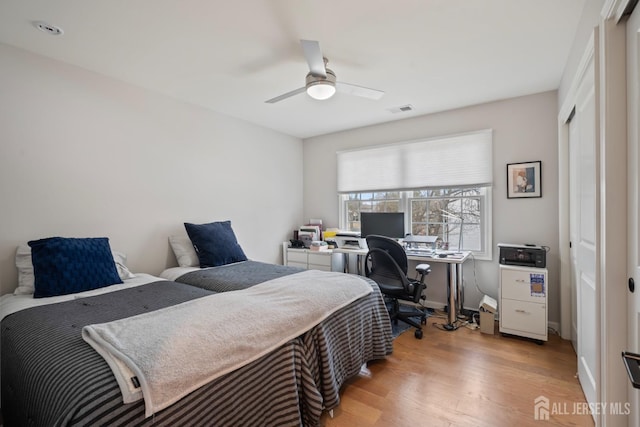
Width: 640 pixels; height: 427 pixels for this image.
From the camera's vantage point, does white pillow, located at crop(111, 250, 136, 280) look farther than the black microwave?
No

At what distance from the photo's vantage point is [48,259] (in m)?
2.01

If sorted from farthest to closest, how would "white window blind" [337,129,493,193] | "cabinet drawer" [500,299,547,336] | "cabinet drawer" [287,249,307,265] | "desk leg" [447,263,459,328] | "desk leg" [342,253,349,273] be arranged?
1. "cabinet drawer" [287,249,307,265]
2. "desk leg" [342,253,349,273]
3. "white window blind" [337,129,493,193]
4. "desk leg" [447,263,459,328]
5. "cabinet drawer" [500,299,547,336]

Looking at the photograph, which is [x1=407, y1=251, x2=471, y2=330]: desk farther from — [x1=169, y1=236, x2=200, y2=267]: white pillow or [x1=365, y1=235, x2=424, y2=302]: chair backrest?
[x1=169, y1=236, x2=200, y2=267]: white pillow

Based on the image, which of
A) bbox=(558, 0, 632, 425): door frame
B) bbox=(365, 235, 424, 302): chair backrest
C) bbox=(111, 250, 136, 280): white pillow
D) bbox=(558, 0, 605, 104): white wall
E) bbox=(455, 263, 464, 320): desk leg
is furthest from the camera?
bbox=(455, 263, 464, 320): desk leg

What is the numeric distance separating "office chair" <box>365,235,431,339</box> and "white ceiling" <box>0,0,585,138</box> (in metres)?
1.61

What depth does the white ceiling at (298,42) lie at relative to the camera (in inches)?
70.0

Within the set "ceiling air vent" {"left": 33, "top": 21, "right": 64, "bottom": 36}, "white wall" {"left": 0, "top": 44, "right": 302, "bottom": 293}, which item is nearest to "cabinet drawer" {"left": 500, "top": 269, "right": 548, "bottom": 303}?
"white wall" {"left": 0, "top": 44, "right": 302, "bottom": 293}

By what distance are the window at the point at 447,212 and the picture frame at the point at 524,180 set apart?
0.25m

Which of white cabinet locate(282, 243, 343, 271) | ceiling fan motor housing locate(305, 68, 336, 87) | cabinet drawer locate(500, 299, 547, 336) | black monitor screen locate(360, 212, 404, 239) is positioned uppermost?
ceiling fan motor housing locate(305, 68, 336, 87)

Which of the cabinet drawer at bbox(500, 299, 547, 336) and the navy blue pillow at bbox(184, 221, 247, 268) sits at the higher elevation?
the navy blue pillow at bbox(184, 221, 247, 268)

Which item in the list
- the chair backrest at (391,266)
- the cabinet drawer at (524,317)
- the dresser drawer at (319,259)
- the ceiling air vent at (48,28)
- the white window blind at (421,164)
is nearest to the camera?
the ceiling air vent at (48,28)

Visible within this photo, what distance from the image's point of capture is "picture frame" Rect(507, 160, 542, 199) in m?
3.05

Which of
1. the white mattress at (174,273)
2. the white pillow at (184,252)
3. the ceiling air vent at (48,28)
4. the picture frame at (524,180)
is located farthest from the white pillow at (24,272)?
the picture frame at (524,180)

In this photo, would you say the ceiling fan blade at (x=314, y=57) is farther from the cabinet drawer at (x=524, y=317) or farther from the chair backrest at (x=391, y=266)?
the cabinet drawer at (x=524, y=317)
